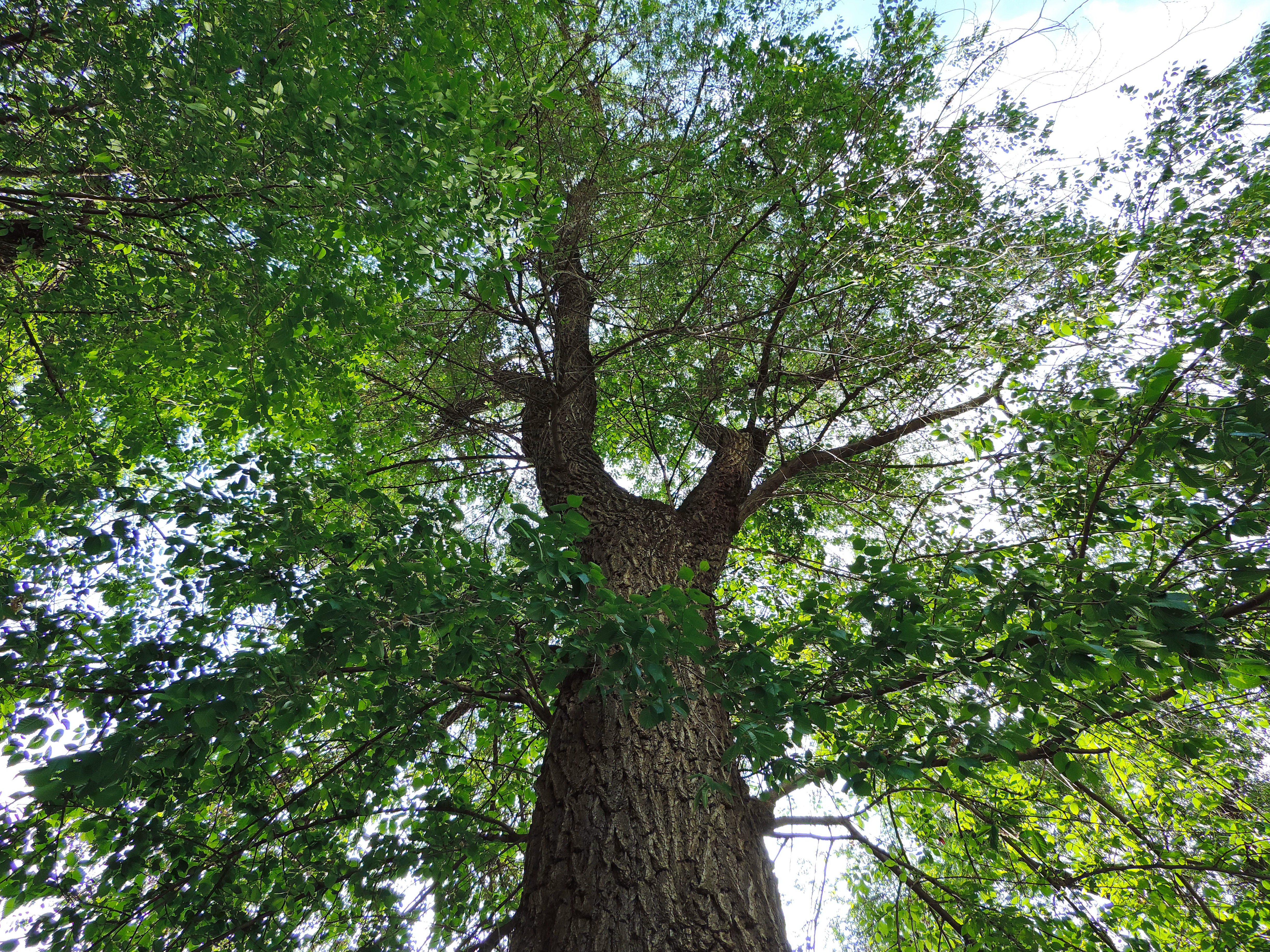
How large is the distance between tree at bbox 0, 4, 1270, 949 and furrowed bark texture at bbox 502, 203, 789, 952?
0.8 inches

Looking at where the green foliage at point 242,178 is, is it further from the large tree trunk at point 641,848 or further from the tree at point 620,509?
the large tree trunk at point 641,848

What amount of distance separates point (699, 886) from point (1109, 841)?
3.35 m

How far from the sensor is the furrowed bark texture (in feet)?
7.05

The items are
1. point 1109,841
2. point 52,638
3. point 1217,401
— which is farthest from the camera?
point 1109,841

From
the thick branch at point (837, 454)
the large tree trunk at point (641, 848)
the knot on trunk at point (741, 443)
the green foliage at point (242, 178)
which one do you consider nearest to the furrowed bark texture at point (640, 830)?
the large tree trunk at point (641, 848)

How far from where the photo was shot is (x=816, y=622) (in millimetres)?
2322

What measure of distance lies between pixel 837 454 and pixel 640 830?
3227 mm

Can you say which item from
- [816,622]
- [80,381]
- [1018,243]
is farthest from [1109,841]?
[80,381]

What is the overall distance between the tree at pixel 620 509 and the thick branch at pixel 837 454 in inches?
1.8

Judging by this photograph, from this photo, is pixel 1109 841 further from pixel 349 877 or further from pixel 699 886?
pixel 349 877

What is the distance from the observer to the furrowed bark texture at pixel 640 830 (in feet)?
7.05

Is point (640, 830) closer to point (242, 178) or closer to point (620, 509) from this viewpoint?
point (620, 509)

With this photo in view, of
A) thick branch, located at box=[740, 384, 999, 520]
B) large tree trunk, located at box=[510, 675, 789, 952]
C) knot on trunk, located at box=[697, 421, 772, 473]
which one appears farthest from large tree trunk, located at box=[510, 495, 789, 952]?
knot on trunk, located at box=[697, 421, 772, 473]

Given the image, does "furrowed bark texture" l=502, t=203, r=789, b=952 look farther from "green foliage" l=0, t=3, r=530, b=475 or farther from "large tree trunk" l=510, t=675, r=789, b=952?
"green foliage" l=0, t=3, r=530, b=475
